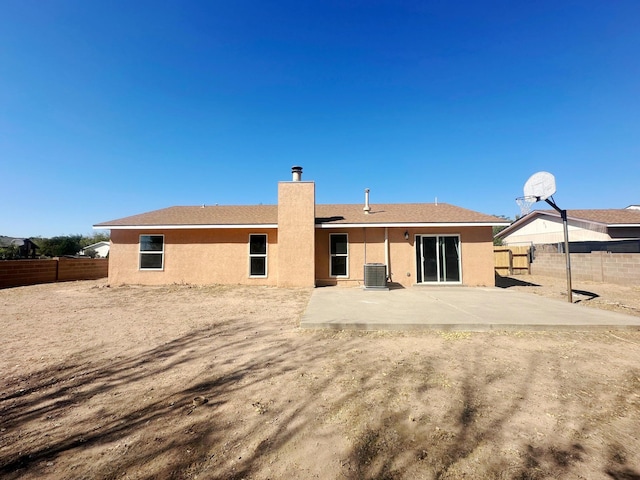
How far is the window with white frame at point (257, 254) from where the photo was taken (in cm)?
1168

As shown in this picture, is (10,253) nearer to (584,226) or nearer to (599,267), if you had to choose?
(599,267)

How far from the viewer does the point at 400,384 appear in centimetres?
309

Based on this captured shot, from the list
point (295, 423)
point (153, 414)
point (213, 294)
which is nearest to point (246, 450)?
point (295, 423)

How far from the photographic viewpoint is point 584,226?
18.7 metres

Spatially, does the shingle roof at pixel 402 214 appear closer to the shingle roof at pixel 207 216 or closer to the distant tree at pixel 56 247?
the shingle roof at pixel 207 216

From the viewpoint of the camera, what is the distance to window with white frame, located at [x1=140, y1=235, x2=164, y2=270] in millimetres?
11930

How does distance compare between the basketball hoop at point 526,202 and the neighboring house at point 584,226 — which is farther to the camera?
the neighboring house at point 584,226

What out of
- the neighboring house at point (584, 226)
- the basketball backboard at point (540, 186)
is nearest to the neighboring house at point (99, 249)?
the basketball backboard at point (540, 186)

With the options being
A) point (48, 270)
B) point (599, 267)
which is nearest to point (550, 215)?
point (599, 267)

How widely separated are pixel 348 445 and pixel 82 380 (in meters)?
3.20

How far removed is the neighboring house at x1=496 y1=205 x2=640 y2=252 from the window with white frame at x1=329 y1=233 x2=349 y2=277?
15.6 m

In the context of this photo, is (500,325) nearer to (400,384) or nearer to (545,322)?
(545,322)

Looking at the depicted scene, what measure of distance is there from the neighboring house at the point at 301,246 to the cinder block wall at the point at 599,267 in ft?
20.0

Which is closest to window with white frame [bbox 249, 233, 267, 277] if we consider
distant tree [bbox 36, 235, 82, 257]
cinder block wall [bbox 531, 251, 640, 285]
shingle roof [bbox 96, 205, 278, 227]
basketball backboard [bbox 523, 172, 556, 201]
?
shingle roof [bbox 96, 205, 278, 227]
